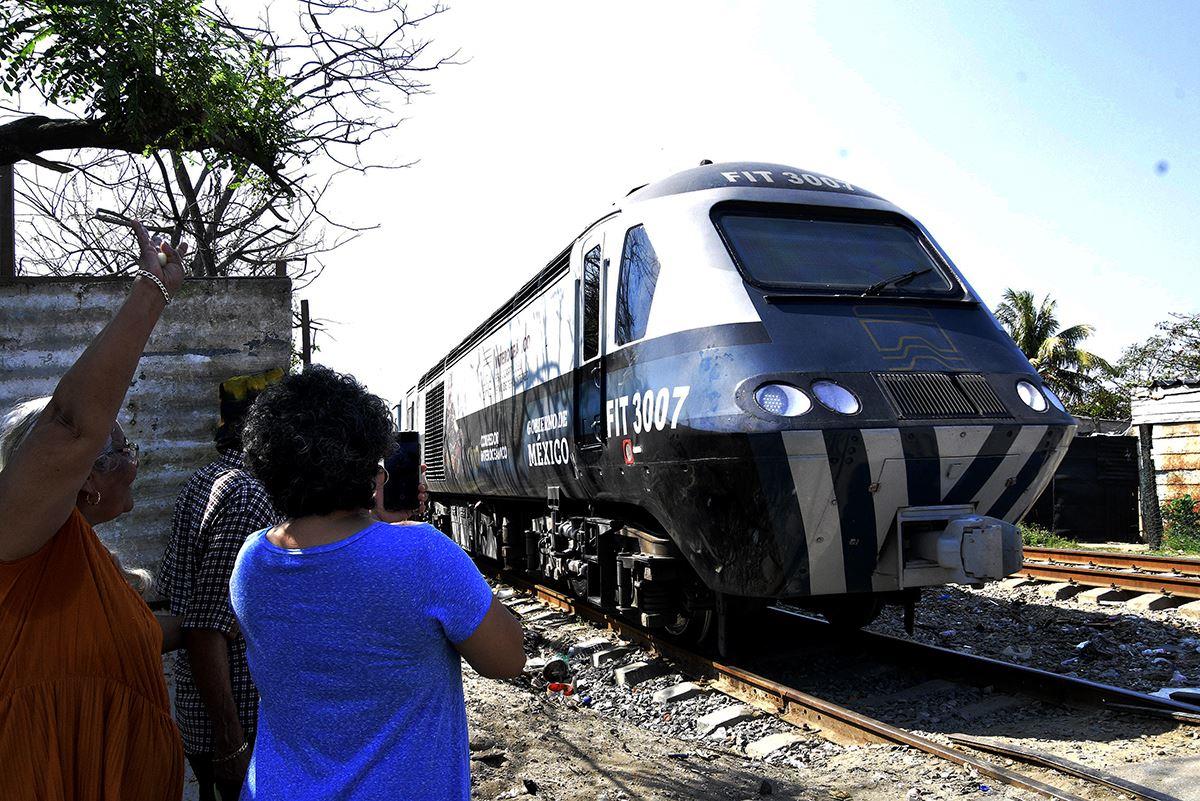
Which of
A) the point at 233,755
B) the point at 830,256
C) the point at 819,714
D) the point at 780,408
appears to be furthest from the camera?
the point at 830,256

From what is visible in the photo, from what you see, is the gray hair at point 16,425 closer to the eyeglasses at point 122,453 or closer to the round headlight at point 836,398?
the eyeglasses at point 122,453

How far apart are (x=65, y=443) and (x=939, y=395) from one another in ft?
15.6

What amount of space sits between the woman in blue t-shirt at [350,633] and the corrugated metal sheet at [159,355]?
9.20ft

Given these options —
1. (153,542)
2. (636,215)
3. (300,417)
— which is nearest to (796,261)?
(636,215)

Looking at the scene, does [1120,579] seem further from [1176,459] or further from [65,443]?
[65,443]

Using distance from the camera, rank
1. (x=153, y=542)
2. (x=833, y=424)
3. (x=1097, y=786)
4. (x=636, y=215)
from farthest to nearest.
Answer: (x=636, y=215), (x=833, y=424), (x=153, y=542), (x=1097, y=786)

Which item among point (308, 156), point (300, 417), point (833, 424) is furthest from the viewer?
point (308, 156)

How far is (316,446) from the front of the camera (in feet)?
6.77

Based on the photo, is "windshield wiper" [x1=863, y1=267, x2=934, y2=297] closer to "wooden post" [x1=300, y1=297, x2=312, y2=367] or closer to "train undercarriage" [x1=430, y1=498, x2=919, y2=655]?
"train undercarriage" [x1=430, y1=498, x2=919, y2=655]

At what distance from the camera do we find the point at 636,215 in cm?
678

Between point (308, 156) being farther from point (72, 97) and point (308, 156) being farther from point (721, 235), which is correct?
point (721, 235)

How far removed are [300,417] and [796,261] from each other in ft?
15.3

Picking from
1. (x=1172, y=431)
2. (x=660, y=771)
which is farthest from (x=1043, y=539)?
(x=660, y=771)

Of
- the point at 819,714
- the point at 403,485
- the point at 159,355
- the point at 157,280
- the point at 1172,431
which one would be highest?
the point at 159,355
